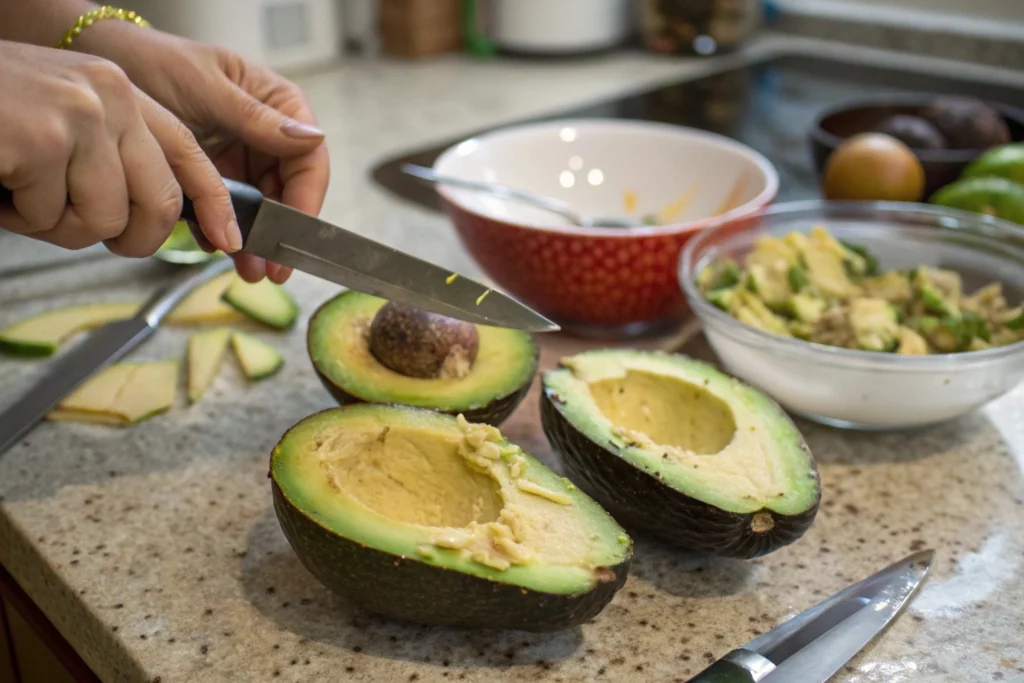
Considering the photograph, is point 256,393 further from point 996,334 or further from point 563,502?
point 996,334

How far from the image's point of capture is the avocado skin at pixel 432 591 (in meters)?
0.59

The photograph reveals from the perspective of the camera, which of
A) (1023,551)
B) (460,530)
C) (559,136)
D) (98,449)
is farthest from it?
(559,136)

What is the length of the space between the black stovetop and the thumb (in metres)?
0.48

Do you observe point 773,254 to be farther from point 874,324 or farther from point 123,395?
point 123,395

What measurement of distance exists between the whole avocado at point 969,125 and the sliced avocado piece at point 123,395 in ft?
3.34

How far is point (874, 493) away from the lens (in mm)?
803

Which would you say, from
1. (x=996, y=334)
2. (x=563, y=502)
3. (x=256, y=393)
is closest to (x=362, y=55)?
(x=256, y=393)

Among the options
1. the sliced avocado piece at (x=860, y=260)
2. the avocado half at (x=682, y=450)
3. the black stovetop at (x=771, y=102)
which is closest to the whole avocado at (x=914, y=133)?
the black stovetop at (x=771, y=102)

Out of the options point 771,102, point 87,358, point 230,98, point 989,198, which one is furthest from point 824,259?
point 771,102

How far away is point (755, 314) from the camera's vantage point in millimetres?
916

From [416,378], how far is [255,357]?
239 mm

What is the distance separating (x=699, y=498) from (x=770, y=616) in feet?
0.33

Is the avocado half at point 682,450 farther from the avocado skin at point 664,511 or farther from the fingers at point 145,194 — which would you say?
the fingers at point 145,194

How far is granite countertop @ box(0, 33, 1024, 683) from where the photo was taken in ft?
2.08
